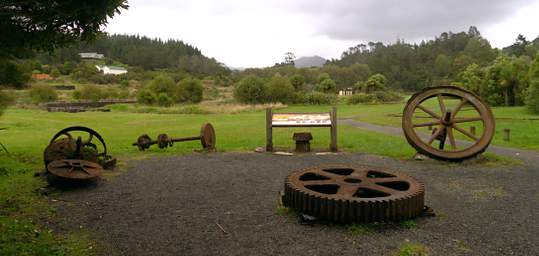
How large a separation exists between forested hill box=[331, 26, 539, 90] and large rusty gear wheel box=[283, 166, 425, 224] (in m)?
74.0

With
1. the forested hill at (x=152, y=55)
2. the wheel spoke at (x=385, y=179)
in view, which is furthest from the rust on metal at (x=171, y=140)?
the forested hill at (x=152, y=55)

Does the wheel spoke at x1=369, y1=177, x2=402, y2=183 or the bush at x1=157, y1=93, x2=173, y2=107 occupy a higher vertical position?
the bush at x1=157, y1=93, x2=173, y2=107

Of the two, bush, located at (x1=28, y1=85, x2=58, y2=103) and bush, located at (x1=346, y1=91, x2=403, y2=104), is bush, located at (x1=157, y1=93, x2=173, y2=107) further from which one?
bush, located at (x1=346, y1=91, x2=403, y2=104)

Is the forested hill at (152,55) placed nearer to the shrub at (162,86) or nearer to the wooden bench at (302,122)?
the shrub at (162,86)

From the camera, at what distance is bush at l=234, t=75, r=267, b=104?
4775 cm

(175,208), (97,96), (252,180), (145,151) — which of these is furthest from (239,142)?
(97,96)

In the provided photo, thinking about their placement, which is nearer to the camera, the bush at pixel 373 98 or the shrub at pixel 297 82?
the bush at pixel 373 98

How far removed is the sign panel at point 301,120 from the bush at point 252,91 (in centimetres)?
3535

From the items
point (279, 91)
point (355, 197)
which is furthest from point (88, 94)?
point (355, 197)

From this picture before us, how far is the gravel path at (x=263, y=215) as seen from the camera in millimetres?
4633

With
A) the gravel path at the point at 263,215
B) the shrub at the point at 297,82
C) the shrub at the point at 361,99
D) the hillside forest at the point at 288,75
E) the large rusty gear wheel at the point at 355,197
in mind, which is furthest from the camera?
the shrub at the point at 297,82

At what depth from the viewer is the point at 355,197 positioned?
5629mm

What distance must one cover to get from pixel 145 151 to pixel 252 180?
568cm

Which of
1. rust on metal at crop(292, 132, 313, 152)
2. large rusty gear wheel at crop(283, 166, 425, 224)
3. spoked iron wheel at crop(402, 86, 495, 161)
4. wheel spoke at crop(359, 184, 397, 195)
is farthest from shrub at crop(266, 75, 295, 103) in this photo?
wheel spoke at crop(359, 184, 397, 195)
